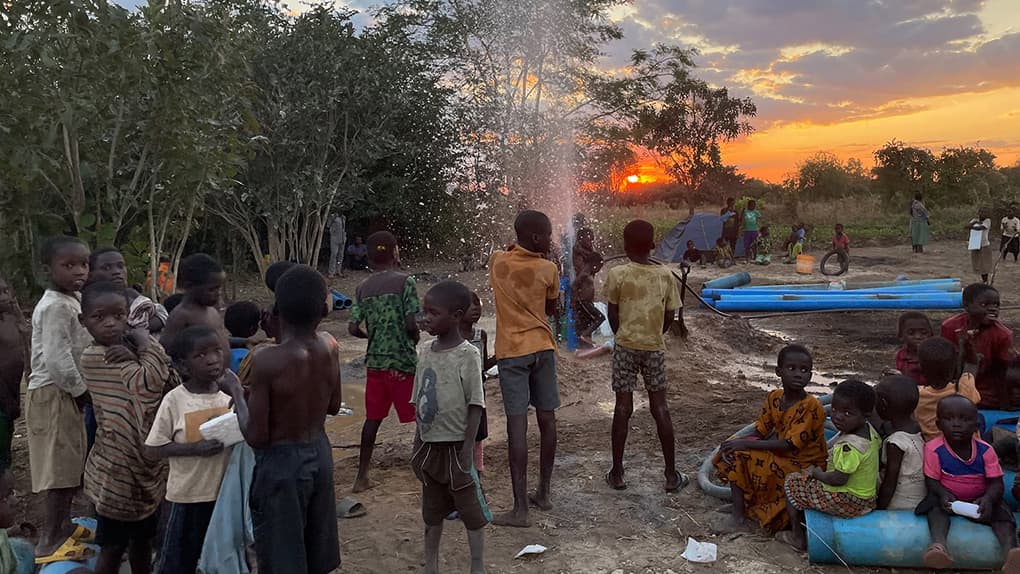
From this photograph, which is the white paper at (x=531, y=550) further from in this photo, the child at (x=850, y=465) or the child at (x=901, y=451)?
the child at (x=901, y=451)

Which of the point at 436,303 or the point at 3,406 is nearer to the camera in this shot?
the point at 436,303

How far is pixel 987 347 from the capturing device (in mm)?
4051

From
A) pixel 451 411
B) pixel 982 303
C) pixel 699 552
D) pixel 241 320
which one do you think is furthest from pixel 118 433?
pixel 982 303

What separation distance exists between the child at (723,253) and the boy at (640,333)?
1422 centimetres

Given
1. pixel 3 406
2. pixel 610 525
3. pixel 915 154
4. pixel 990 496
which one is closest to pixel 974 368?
pixel 990 496

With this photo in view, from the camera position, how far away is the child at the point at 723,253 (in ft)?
59.3

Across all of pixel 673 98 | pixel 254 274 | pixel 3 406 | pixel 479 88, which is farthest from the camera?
pixel 673 98

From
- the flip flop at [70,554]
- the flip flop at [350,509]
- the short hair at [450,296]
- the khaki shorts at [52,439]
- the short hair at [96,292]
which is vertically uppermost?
the short hair at [96,292]

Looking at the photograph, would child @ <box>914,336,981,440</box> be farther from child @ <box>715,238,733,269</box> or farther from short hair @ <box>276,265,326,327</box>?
child @ <box>715,238,733,269</box>

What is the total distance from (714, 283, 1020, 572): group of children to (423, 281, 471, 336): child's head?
1.78 m

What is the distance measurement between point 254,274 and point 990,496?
16.6 metres

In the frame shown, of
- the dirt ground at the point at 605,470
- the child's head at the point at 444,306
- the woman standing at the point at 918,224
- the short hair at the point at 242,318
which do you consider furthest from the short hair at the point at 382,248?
the woman standing at the point at 918,224

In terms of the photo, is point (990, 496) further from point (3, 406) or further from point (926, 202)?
point (926, 202)

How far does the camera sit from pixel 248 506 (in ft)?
9.41
